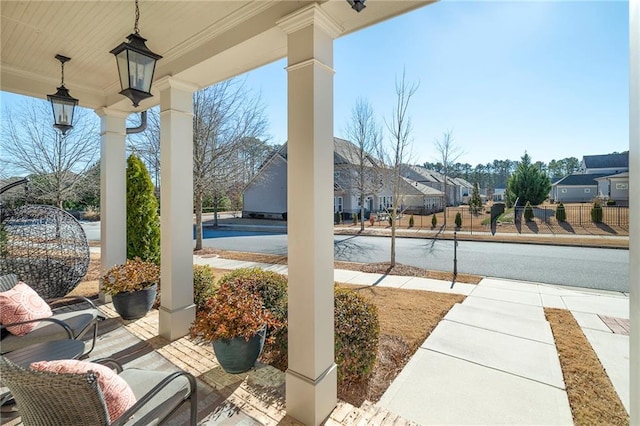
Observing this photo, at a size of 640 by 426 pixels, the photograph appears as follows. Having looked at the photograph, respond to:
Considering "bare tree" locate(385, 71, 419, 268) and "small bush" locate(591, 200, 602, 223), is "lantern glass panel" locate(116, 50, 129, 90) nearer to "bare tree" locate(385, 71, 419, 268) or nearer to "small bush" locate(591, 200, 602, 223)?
"bare tree" locate(385, 71, 419, 268)

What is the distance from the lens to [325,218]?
8.38 ft

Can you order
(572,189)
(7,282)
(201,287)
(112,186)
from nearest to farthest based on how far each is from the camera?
(7,282) < (201,287) < (112,186) < (572,189)

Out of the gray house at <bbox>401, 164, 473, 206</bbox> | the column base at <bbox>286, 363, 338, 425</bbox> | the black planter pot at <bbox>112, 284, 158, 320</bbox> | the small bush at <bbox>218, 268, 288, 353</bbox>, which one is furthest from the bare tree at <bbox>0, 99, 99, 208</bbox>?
the gray house at <bbox>401, 164, 473, 206</bbox>

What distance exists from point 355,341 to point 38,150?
14.1 m

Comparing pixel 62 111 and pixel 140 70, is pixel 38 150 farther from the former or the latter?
pixel 140 70

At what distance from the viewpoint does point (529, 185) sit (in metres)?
23.3

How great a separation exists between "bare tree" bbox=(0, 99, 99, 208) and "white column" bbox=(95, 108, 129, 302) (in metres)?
7.58

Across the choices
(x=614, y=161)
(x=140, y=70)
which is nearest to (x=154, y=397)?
(x=140, y=70)

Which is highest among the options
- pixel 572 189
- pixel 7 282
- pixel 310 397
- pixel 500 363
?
pixel 572 189

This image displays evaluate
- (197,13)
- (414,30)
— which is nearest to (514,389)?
(197,13)

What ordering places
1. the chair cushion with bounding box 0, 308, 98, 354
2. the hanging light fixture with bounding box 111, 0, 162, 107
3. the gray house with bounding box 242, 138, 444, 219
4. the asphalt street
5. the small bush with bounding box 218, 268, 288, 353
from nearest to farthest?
the hanging light fixture with bounding box 111, 0, 162, 107 → the chair cushion with bounding box 0, 308, 98, 354 → the small bush with bounding box 218, 268, 288, 353 → the asphalt street → the gray house with bounding box 242, 138, 444, 219

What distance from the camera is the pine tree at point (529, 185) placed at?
23062 mm

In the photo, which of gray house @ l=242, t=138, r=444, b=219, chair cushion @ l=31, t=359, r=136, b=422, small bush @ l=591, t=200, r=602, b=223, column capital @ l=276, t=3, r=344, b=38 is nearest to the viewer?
chair cushion @ l=31, t=359, r=136, b=422

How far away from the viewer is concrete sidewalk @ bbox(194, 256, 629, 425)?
9.15ft
